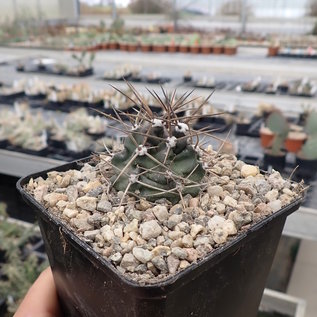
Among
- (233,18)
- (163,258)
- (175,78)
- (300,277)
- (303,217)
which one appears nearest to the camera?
(163,258)

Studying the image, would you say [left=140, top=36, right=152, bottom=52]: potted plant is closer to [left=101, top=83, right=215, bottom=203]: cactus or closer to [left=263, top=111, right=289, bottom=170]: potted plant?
[left=263, top=111, right=289, bottom=170]: potted plant

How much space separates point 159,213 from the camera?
508 mm

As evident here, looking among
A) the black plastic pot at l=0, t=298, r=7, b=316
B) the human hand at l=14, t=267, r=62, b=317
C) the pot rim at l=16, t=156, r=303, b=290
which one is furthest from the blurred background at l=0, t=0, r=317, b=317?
the pot rim at l=16, t=156, r=303, b=290

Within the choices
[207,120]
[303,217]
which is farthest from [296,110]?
[303,217]

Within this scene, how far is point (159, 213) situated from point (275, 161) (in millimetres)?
1336

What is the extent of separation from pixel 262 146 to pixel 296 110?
0.32 metres

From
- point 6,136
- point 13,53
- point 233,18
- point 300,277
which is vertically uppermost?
point 233,18

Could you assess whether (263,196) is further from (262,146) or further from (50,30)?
(50,30)

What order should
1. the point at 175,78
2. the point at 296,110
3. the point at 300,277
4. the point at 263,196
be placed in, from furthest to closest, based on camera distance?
1. the point at 175,78
2. the point at 296,110
3. the point at 300,277
4. the point at 263,196

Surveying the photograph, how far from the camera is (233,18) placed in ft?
7.36

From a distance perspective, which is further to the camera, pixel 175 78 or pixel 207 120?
pixel 175 78

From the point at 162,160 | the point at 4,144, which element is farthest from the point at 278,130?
the point at 4,144

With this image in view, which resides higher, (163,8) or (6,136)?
(163,8)

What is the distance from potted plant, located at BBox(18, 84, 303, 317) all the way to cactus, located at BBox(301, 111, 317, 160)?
1140 mm
